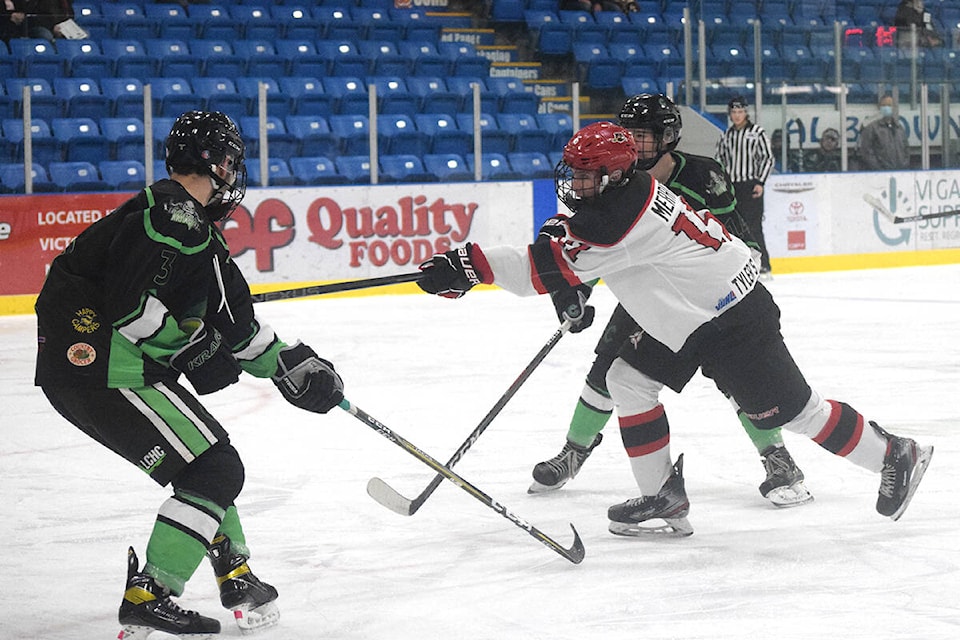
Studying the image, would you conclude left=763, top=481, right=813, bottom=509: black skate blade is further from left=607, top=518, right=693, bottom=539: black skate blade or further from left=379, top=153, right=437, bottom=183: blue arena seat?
left=379, top=153, right=437, bottom=183: blue arena seat

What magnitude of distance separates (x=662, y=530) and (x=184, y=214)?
4.78 ft

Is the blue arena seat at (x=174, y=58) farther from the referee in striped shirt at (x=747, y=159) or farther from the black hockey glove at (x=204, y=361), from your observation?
the black hockey glove at (x=204, y=361)

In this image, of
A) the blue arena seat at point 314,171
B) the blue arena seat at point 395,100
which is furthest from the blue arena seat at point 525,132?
the blue arena seat at point 314,171

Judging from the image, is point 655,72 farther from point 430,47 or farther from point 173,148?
point 173,148

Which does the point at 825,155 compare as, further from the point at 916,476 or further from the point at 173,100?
the point at 916,476

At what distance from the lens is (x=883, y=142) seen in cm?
1149

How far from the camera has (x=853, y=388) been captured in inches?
201

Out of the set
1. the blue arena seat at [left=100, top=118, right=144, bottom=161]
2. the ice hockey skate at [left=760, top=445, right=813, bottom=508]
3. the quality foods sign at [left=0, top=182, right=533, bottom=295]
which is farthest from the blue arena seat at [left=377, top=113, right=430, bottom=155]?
the ice hockey skate at [left=760, top=445, right=813, bottom=508]

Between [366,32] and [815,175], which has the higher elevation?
[366,32]

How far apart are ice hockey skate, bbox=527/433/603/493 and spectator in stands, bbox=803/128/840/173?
326 inches

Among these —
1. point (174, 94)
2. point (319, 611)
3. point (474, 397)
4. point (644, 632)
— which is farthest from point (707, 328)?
point (174, 94)

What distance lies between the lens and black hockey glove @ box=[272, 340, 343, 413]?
2455mm

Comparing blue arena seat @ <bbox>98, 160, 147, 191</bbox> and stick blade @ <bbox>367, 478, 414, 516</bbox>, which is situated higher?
blue arena seat @ <bbox>98, 160, 147, 191</bbox>

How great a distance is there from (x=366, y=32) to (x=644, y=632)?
33.2ft
